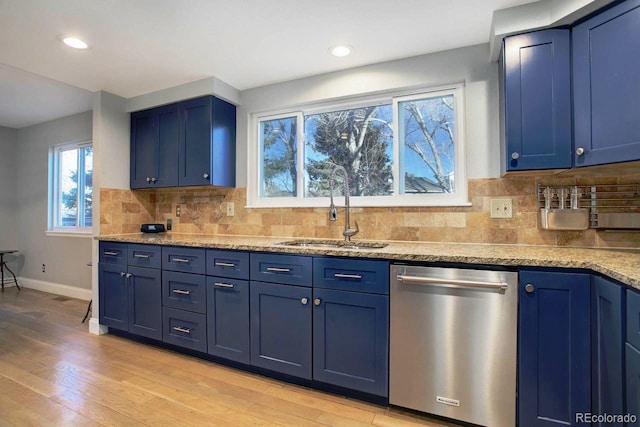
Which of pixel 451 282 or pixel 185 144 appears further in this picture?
pixel 185 144

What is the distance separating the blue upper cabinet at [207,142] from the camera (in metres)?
2.74

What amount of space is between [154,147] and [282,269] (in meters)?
2.00

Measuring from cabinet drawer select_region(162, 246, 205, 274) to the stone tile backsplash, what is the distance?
629 mm

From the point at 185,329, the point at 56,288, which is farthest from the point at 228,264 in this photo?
the point at 56,288

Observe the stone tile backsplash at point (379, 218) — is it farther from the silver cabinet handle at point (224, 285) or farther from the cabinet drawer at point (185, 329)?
Result: the cabinet drawer at point (185, 329)

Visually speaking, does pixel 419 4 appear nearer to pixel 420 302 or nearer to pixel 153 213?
pixel 420 302

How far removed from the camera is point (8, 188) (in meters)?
4.67

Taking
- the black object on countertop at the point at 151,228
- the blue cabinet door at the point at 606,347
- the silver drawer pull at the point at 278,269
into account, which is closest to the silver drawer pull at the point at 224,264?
the silver drawer pull at the point at 278,269

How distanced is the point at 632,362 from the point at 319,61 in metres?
2.40

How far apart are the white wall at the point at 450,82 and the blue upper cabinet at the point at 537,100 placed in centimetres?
30

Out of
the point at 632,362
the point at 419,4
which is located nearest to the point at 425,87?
the point at 419,4

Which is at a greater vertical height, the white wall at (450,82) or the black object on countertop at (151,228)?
the white wall at (450,82)

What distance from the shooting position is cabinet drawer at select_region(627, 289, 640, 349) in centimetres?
109

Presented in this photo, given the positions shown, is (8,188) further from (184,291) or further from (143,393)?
(143,393)
